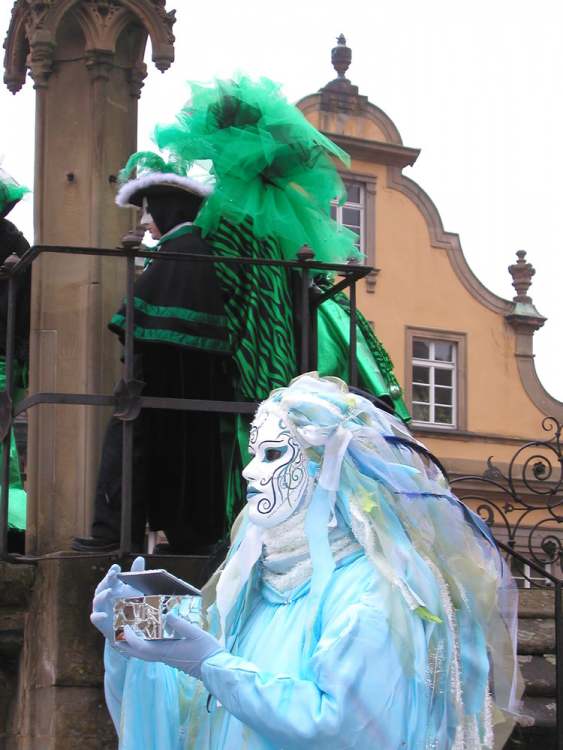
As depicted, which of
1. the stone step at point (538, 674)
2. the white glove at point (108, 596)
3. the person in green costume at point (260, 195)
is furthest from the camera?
the stone step at point (538, 674)

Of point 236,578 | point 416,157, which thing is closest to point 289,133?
point 236,578

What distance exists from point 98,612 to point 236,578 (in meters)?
0.40

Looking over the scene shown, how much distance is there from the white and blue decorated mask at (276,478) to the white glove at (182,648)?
41 centimetres

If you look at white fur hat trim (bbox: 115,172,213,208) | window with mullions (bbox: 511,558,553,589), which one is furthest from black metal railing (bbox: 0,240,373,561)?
window with mullions (bbox: 511,558,553,589)

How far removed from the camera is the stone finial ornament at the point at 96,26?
610 centimetres

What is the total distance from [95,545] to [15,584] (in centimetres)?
29

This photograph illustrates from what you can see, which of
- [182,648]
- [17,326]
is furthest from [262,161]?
[182,648]

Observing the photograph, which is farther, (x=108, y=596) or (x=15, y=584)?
(x=15, y=584)

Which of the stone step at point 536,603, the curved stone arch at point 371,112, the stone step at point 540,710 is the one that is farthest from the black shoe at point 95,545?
the curved stone arch at point 371,112

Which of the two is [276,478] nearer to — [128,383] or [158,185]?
[128,383]

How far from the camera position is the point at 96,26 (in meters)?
6.15

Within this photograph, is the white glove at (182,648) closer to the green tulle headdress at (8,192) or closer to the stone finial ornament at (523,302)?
the green tulle headdress at (8,192)

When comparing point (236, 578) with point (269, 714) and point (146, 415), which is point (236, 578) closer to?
point (269, 714)

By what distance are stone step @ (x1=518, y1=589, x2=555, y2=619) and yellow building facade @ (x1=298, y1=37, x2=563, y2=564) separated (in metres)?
21.0
